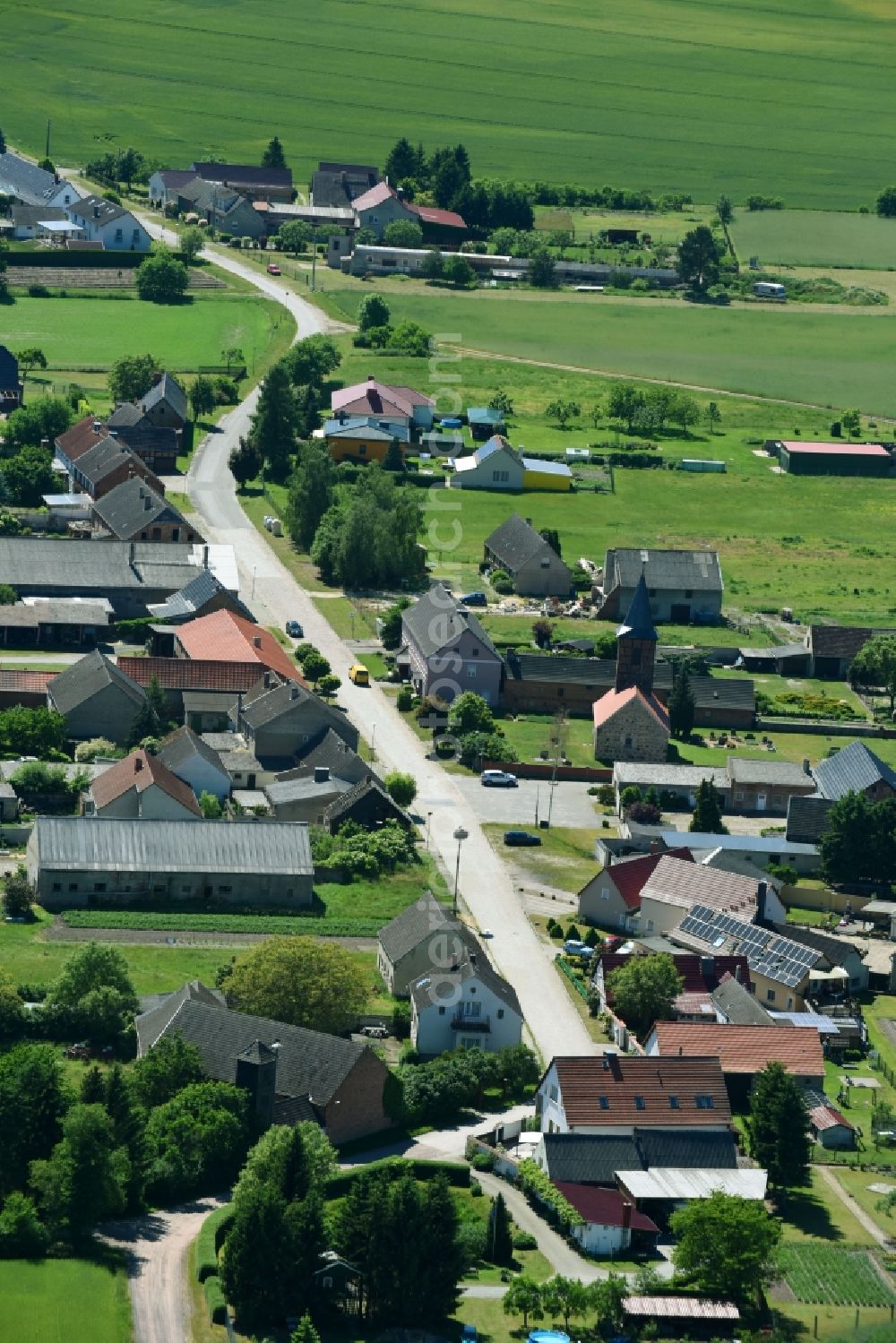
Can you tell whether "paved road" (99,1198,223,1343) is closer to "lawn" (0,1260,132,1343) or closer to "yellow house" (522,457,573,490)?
"lawn" (0,1260,132,1343)

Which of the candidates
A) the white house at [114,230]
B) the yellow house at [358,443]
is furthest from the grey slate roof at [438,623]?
the white house at [114,230]

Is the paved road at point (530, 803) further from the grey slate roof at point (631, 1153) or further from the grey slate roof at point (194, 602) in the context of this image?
the grey slate roof at point (631, 1153)

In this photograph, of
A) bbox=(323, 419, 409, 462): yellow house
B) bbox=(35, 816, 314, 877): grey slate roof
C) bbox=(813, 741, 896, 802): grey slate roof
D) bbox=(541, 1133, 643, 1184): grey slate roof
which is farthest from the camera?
bbox=(323, 419, 409, 462): yellow house

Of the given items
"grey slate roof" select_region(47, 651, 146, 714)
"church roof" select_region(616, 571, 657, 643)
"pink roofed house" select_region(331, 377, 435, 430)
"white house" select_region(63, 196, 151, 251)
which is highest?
"white house" select_region(63, 196, 151, 251)

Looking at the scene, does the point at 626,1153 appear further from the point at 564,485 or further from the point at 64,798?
the point at 564,485

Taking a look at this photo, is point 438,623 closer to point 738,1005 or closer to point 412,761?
point 412,761

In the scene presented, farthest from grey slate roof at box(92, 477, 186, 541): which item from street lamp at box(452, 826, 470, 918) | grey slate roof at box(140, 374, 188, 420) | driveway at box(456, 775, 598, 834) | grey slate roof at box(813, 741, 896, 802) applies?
grey slate roof at box(813, 741, 896, 802)

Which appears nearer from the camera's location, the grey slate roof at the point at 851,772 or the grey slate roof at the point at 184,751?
the grey slate roof at the point at 184,751
